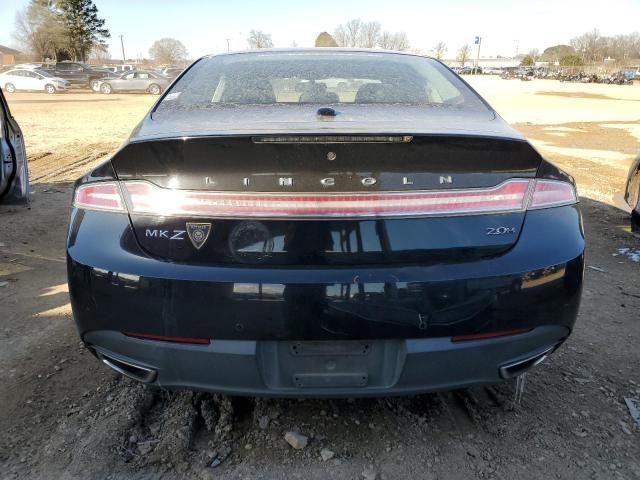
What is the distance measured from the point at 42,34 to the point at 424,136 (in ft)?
209

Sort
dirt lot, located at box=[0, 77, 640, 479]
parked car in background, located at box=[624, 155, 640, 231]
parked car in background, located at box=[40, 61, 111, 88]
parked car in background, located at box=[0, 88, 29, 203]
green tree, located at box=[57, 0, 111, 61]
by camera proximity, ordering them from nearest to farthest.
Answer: dirt lot, located at box=[0, 77, 640, 479] < parked car in background, located at box=[624, 155, 640, 231] < parked car in background, located at box=[0, 88, 29, 203] < parked car in background, located at box=[40, 61, 111, 88] < green tree, located at box=[57, 0, 111, 61]

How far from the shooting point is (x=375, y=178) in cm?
175

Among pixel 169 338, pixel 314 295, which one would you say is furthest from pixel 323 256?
pixel 169 338

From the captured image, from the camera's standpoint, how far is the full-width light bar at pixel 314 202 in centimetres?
173

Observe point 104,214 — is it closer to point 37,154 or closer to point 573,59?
point 37,154

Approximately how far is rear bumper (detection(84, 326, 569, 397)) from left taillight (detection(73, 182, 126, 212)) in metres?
0.45

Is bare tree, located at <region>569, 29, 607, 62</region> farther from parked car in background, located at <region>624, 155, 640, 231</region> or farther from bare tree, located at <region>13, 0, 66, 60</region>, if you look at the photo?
parked car in background, located at <region>624, 155, 640, 231</region>

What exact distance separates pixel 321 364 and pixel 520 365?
0.74 metres

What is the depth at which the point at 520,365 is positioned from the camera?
196cm

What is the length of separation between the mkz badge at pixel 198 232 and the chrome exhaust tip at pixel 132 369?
19.9 inches

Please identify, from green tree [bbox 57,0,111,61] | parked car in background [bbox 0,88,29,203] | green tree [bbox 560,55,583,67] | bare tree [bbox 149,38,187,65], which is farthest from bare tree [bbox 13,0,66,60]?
green tree [bbox 560,55,583,67]

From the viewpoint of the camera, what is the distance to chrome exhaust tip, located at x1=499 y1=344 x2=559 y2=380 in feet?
6.31

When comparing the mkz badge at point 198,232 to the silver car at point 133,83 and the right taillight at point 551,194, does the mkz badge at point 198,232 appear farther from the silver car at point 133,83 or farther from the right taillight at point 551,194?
the silver car at point 133,83

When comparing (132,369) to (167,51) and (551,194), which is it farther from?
(167,51)
